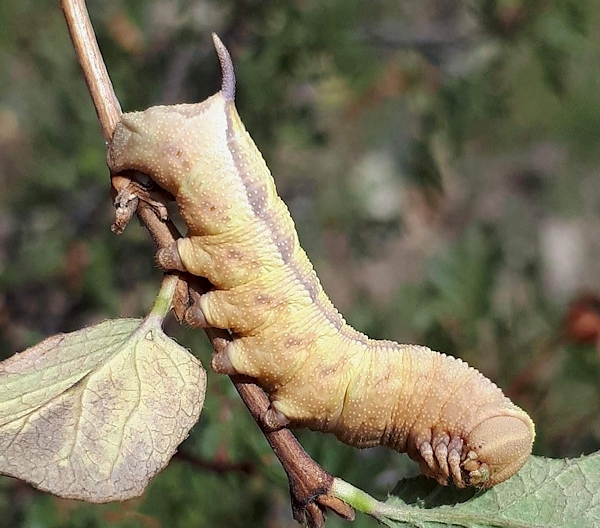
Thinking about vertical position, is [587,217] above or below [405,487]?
below

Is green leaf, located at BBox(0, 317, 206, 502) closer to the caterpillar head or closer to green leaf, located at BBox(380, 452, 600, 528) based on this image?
green leaf, located at BBox(380, 452, 600, 528)

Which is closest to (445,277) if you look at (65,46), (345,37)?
(345,37)

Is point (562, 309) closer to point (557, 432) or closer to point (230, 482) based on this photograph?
point (557, 432)

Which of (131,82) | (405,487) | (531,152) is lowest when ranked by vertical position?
(531,152)

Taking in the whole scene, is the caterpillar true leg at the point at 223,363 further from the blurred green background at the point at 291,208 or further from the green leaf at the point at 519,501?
the blurred green background at the point at 291,208

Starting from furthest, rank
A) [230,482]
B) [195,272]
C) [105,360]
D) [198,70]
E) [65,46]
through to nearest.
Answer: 1. [65,46]
2. [198,70]
3. [230,482]
4. [195,272]
5. [105,360]

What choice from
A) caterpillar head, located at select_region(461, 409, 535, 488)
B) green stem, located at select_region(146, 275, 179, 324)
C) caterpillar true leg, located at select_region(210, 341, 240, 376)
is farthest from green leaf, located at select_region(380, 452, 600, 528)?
green stem, located at select_region(146, 275, 179, 324)

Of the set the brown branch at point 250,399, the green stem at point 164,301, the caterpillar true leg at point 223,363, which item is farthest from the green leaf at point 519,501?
the green stem at point 164,301

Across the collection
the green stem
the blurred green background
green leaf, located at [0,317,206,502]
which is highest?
the green stem

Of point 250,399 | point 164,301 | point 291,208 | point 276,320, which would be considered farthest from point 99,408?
point 291,208
